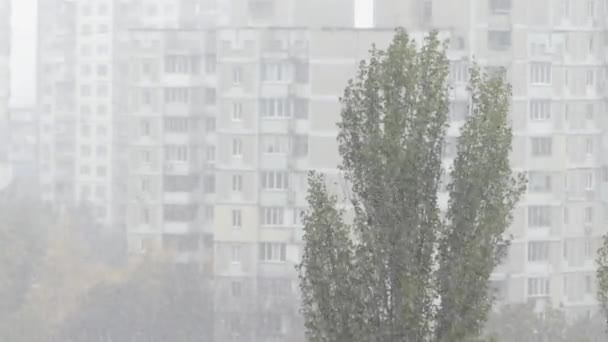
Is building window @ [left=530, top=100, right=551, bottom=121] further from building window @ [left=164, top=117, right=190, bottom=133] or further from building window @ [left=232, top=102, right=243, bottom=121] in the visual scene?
building window @ [left=164, top=117, right=190, bottom=133]

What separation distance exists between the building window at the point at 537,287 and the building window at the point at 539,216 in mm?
1104

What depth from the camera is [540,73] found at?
32438mm

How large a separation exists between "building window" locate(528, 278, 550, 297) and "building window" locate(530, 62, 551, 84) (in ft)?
13.3

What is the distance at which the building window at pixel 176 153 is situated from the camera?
3959 centimetres

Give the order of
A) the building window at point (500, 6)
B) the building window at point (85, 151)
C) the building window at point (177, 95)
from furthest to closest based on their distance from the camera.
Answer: the building window at point (85, 151) → the building window at point (177, 95) → the building window at point (500, 6)

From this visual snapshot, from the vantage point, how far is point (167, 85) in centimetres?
3922

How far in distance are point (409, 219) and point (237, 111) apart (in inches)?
893

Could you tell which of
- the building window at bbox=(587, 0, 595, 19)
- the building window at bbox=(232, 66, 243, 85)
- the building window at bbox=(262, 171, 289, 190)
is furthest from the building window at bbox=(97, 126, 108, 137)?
the building window at bbox=(587, 0, 595, 19)

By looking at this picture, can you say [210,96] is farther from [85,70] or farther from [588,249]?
[85,70]

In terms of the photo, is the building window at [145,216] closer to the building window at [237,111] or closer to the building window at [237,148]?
the building window at [237,148]

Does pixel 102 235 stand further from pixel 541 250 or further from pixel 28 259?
pixel 541 250

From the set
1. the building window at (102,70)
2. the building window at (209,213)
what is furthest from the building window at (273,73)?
the building window at (102,70)

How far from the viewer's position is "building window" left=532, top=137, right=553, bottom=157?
32.2 metres

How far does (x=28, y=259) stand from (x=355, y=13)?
9289mm
